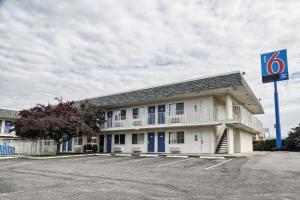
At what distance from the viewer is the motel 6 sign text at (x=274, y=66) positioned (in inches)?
1217

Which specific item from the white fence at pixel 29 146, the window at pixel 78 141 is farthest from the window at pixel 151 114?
the white fence at pixel 29 146

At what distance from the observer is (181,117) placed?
2345 centimetres

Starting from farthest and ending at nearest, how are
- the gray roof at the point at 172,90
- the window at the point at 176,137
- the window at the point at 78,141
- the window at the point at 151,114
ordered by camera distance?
the window at the point at 78,141
the window at the point at 151,114
the window at the point at 176,137
the gray roof at the point at 172,90

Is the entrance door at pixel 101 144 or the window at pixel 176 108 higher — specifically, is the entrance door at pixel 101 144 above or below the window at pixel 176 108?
Answer: below

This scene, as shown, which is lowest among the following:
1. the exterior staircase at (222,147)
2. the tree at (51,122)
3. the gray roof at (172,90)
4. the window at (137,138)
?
the exterior staircase at (222,147)

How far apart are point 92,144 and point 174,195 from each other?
2367cm

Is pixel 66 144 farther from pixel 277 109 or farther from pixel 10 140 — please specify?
pixel 277 109

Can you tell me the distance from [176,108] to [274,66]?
15025mm

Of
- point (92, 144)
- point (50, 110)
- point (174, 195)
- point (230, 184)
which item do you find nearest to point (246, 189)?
point (230, 184)

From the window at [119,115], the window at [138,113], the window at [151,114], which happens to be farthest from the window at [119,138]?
the window at [151,114]

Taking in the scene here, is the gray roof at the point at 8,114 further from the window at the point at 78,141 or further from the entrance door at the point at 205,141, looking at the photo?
the entrance door at the point at 205,141

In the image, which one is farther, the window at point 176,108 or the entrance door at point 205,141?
the window at point 176,108

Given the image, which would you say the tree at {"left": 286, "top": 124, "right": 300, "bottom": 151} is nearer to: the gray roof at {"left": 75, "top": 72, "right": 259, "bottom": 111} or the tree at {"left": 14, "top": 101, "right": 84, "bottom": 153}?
the gray roof at {"left": 75, "top": 72, "right": 259, "bottom": 111}

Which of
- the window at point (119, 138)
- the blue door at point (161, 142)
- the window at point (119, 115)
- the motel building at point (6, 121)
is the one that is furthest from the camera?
the motel building at point (6, 121)
